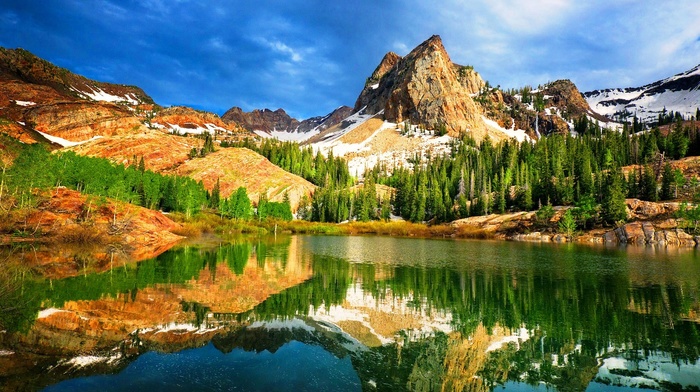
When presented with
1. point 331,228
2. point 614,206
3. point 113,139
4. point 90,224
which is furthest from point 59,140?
point 614,206

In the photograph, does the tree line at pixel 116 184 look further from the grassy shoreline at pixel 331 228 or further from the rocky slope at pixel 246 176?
the rocky slope at pixel 246 176

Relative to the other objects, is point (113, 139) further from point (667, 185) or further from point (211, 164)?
point (667, 185)

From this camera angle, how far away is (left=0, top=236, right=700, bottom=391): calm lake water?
31.3ft

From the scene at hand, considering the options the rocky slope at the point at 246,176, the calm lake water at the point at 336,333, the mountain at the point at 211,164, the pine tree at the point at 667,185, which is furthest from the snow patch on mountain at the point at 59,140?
the pine tree at the point at 667,185

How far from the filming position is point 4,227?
134 ft

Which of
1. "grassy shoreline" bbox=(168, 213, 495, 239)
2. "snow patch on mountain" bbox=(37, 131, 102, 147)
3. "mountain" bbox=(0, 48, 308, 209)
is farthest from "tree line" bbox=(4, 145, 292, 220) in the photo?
"snow patch on mountain" bbox=(37, 131, 102, 147)

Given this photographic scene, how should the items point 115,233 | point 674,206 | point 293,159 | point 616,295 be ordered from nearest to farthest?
point 616,295 → point 115,233 → point 674,206 → point 293,159

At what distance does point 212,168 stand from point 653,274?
12497 centimetres

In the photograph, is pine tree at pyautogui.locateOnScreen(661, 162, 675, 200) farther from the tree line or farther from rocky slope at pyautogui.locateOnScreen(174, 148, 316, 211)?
rocky slope at pyautogui.locateOnScreen(174, 148, 316, 211)

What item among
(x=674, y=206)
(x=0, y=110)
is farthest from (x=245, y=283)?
(x=0, y=110)

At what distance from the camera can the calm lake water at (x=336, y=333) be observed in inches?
376

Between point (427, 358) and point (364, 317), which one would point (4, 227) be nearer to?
point (364, 317)

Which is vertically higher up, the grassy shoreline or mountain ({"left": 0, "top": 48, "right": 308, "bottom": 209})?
mountain ({"left": 0, "top": 48, "right": 308, "bottom": 209})

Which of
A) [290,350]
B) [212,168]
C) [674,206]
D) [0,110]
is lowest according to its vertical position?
[290,350]
